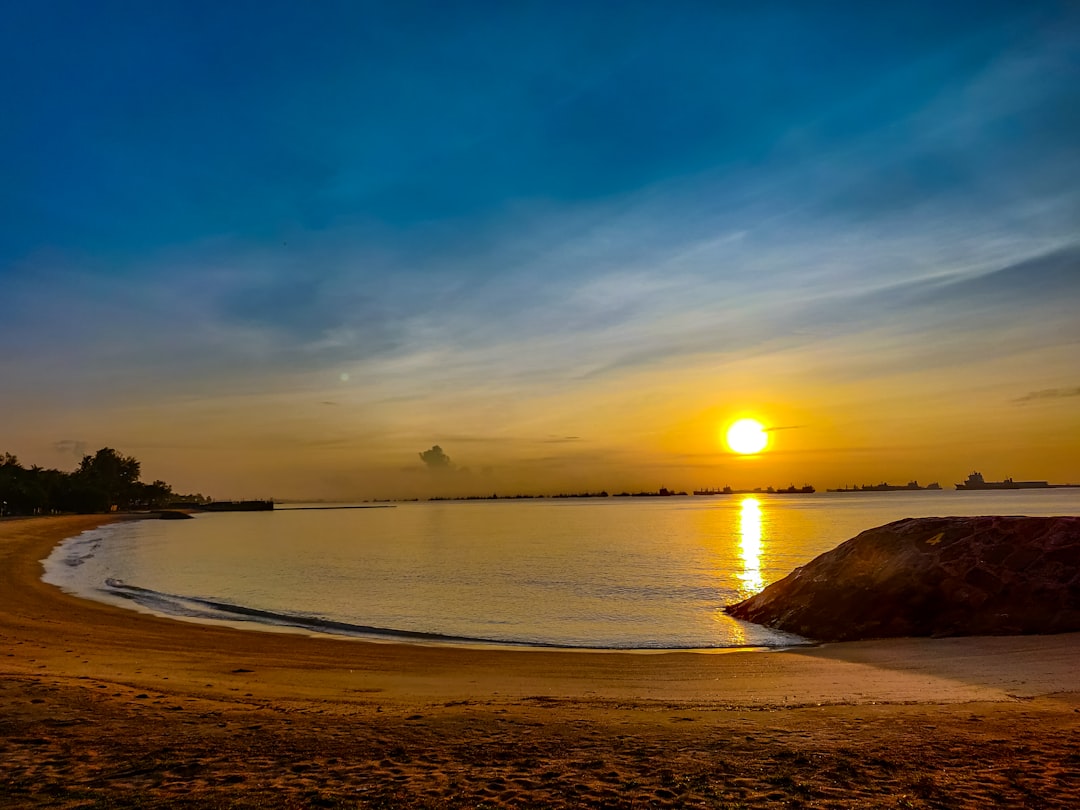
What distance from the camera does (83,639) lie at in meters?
19.8

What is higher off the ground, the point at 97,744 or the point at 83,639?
the point at 97,744

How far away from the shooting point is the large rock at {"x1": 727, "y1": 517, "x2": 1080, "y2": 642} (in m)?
18.7

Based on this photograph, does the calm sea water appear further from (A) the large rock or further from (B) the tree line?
(B) the tree line

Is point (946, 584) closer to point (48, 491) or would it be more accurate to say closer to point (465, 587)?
point (465, 587)

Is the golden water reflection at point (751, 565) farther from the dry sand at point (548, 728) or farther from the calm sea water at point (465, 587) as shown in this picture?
the dry sand at point (548, 728)

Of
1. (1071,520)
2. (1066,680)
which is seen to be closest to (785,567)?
(1071,520)

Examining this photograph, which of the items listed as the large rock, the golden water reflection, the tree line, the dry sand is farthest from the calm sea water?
the tree line

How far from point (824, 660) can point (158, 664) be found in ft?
54.8

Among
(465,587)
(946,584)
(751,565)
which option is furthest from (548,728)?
(751,565)

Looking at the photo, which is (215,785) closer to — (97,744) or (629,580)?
(97,744)

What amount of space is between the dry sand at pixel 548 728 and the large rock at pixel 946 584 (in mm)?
1403

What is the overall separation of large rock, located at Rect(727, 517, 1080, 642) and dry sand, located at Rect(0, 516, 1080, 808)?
1403 mm

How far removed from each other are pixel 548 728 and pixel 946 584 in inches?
612

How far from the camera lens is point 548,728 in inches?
407
